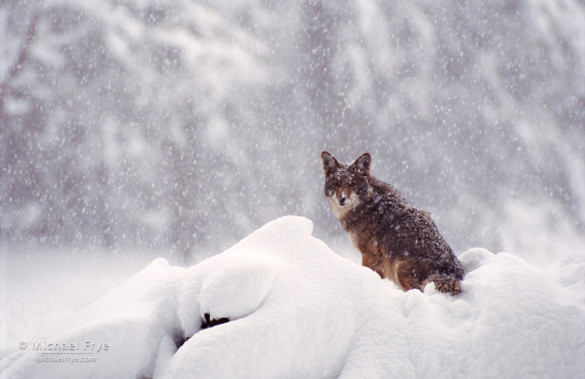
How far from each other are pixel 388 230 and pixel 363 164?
1172mm

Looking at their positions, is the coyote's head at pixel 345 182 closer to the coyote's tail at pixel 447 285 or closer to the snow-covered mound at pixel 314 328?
the coyote's tail at pixel 447 285

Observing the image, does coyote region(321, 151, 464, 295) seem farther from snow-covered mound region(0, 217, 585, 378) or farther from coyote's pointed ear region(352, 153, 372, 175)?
snow-covered mound region(0, 217, 585, 378)

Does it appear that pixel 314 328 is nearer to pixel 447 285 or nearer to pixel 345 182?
pixel 447 285

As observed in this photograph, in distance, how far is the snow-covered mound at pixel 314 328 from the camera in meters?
2.63

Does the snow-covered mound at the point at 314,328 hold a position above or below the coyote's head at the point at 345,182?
below

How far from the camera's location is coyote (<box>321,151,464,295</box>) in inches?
179

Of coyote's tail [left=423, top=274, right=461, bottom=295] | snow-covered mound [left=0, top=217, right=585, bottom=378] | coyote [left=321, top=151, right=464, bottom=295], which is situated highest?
coyote [left=321, top=151, right=464, bottom=295]

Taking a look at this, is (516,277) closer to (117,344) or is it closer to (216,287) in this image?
(216,287)

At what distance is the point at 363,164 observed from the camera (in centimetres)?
593

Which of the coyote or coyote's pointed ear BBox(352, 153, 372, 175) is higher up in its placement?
coyote's pointed ear BBox(352, 153, 372, 175)

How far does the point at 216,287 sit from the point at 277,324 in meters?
0.53

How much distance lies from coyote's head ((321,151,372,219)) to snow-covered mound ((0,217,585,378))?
93.1 inches

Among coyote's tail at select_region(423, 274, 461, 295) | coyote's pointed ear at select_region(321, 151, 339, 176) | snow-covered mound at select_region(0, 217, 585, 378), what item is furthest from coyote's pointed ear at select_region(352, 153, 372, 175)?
snow-covered mound at select_region(0, 217, 585, 378)

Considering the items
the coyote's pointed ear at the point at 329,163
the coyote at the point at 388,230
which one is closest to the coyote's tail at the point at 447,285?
the coyote at the point at 388,230
